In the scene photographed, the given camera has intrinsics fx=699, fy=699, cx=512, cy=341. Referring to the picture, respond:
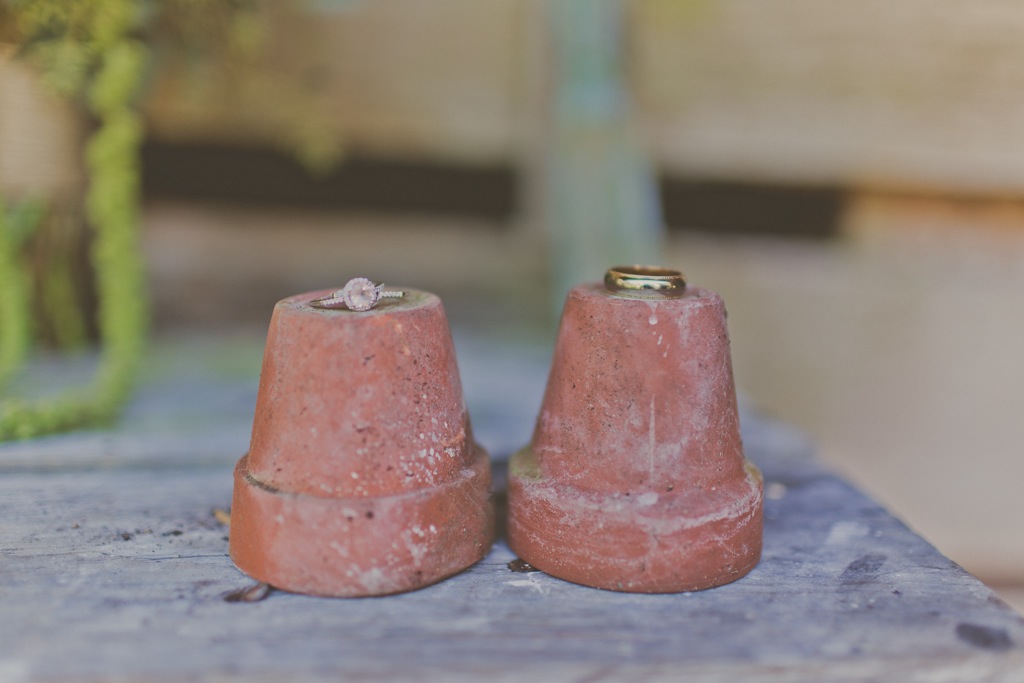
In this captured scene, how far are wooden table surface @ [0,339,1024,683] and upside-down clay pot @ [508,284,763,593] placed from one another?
3 cm

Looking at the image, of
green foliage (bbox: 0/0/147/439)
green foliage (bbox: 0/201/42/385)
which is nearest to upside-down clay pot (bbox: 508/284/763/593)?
green foliage (bbox: 0/0/147/439)

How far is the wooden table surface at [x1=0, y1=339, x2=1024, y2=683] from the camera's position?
1.75 feet

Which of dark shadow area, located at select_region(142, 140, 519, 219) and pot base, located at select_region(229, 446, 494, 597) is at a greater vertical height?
dark shadow area, located at select_region(142, 140, 519, 219)

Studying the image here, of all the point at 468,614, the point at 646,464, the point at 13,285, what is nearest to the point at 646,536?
the point at 646,464

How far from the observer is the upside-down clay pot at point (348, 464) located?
623mm

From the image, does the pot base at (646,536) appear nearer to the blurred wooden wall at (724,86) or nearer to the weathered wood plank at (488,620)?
the weathered wood plank at (488,620)

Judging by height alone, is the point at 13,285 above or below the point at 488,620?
above

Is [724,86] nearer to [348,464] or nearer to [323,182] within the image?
[323,182]

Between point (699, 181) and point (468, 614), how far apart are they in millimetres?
1396

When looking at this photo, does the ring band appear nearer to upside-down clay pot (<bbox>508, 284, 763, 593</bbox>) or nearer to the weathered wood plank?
upside-down clay pot (<bbox>508, 284, 763, 593</bbox>)

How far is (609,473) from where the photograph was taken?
0.67 m

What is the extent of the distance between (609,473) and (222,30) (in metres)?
1.26

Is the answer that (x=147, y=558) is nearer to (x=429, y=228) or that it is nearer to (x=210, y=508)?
(x=210, y=508)

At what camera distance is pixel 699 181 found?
174 centimetres
